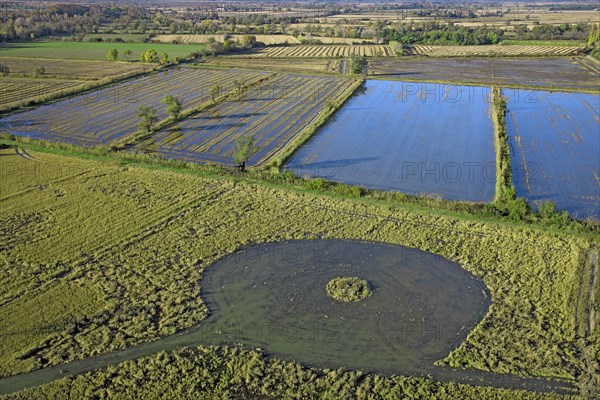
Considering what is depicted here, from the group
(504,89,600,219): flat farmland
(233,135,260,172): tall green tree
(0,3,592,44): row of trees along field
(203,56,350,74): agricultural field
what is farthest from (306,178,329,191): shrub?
(0,3,592,44): row of trees along field

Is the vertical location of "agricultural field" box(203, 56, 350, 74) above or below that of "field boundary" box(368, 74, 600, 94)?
above

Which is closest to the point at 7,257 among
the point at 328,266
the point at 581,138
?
the point at 328,266

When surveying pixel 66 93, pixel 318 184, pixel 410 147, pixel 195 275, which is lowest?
pixel 195 275

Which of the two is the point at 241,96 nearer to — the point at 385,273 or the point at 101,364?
the point at 385,273

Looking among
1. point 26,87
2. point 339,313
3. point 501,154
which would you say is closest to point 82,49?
point 26,87

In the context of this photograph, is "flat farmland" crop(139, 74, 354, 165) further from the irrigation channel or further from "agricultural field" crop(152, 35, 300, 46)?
"agricultural field" crop(152, 35, 300, 46)

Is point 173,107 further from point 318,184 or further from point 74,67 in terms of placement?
point 74,67
